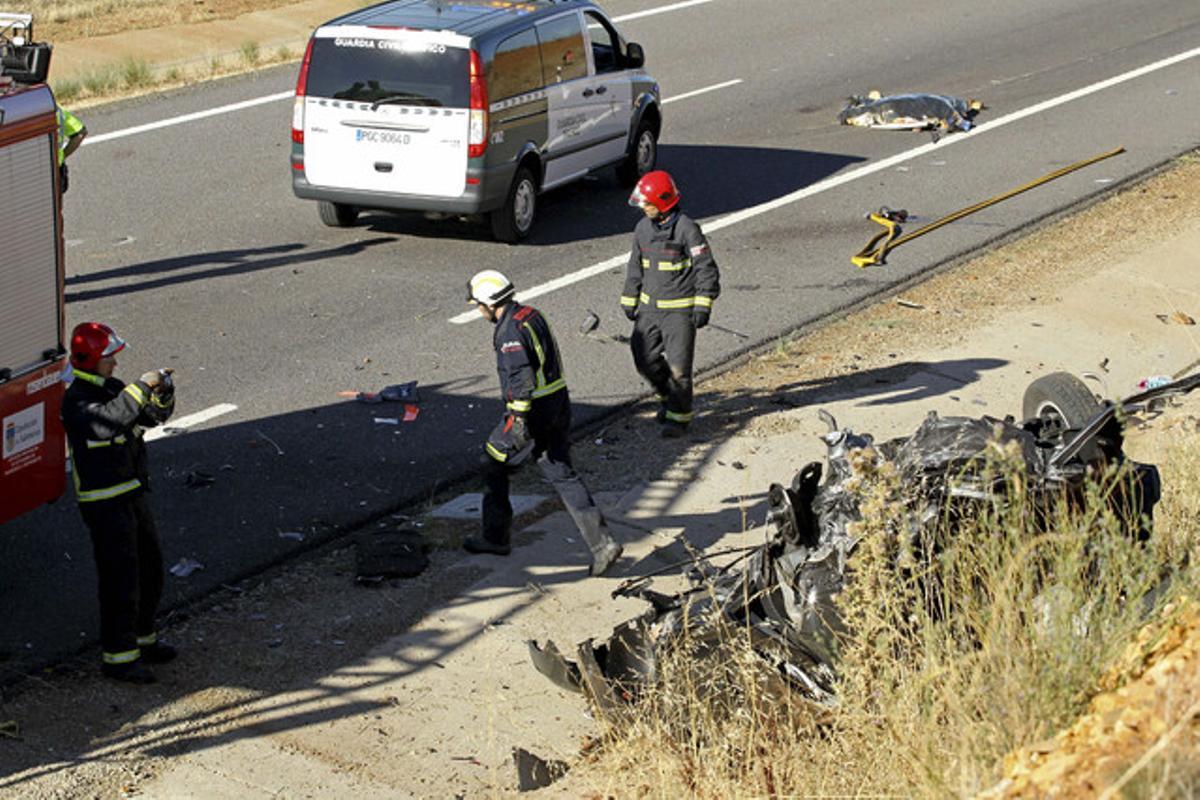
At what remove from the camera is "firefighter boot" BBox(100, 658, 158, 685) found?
7.81m

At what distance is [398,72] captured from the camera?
1459 cm

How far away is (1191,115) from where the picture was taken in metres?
20.6

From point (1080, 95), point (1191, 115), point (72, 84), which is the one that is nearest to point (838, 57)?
point (1080, 95)

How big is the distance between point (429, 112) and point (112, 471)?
24.4ft

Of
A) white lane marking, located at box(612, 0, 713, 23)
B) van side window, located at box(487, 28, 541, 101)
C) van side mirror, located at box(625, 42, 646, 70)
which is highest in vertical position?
van side window, located at box(487, 28, 541, 101)

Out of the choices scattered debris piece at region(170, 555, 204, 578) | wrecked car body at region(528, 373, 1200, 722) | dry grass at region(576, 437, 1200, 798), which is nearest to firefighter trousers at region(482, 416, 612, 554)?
wrecked car body at region(528, 373, 1200, 722)

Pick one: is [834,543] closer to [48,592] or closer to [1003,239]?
[48,592]

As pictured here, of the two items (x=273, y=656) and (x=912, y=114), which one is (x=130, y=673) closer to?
(x=273, y=656)

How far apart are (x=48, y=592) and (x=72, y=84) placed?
13269 millimetres

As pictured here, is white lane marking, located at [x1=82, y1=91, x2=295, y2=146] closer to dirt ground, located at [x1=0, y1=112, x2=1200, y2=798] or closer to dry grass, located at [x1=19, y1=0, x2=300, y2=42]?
dry grass, located at [x1=19, y1=0, x2=300, y2=42]

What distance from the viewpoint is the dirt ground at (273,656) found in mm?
7230

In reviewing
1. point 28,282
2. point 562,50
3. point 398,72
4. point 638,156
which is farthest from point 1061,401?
point 638,156

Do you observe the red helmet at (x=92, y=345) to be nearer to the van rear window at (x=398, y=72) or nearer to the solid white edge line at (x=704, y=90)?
the van rear window at (x=398, y=72)

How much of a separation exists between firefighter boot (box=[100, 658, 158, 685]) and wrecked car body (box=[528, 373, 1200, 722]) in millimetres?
1802
